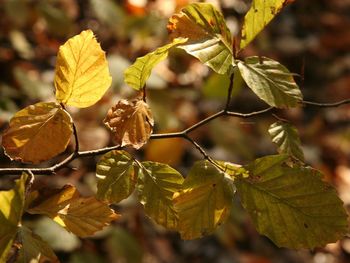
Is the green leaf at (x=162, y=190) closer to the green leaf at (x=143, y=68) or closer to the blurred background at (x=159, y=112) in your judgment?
the green leaf at (x=143, y=68)

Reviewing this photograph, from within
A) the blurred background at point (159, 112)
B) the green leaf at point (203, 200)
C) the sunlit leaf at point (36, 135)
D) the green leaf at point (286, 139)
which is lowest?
the blurred background at point (159, 112)

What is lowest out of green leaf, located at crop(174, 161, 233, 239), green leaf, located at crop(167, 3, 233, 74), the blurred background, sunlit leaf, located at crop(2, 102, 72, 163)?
the blurred background

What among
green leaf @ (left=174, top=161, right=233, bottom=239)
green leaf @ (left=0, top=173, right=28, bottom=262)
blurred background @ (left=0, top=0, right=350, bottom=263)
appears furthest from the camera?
blurred background @ (left=0, top=0, right=350, bottom=263)

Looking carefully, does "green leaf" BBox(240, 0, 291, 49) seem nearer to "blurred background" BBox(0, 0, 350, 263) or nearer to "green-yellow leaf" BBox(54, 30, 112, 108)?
"green-yellow leaf" BBox(54, 30, 112, 108)

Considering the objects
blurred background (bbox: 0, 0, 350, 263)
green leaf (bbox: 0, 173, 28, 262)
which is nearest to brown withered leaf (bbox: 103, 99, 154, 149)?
green leaf (bbox: 0, 173, 28, 262)

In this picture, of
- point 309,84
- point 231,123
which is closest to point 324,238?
point 231,123

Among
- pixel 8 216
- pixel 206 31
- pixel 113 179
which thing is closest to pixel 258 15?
pixel 206 31

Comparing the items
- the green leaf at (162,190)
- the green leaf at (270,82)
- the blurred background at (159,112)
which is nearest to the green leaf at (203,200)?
the green leaf at (162,190)
